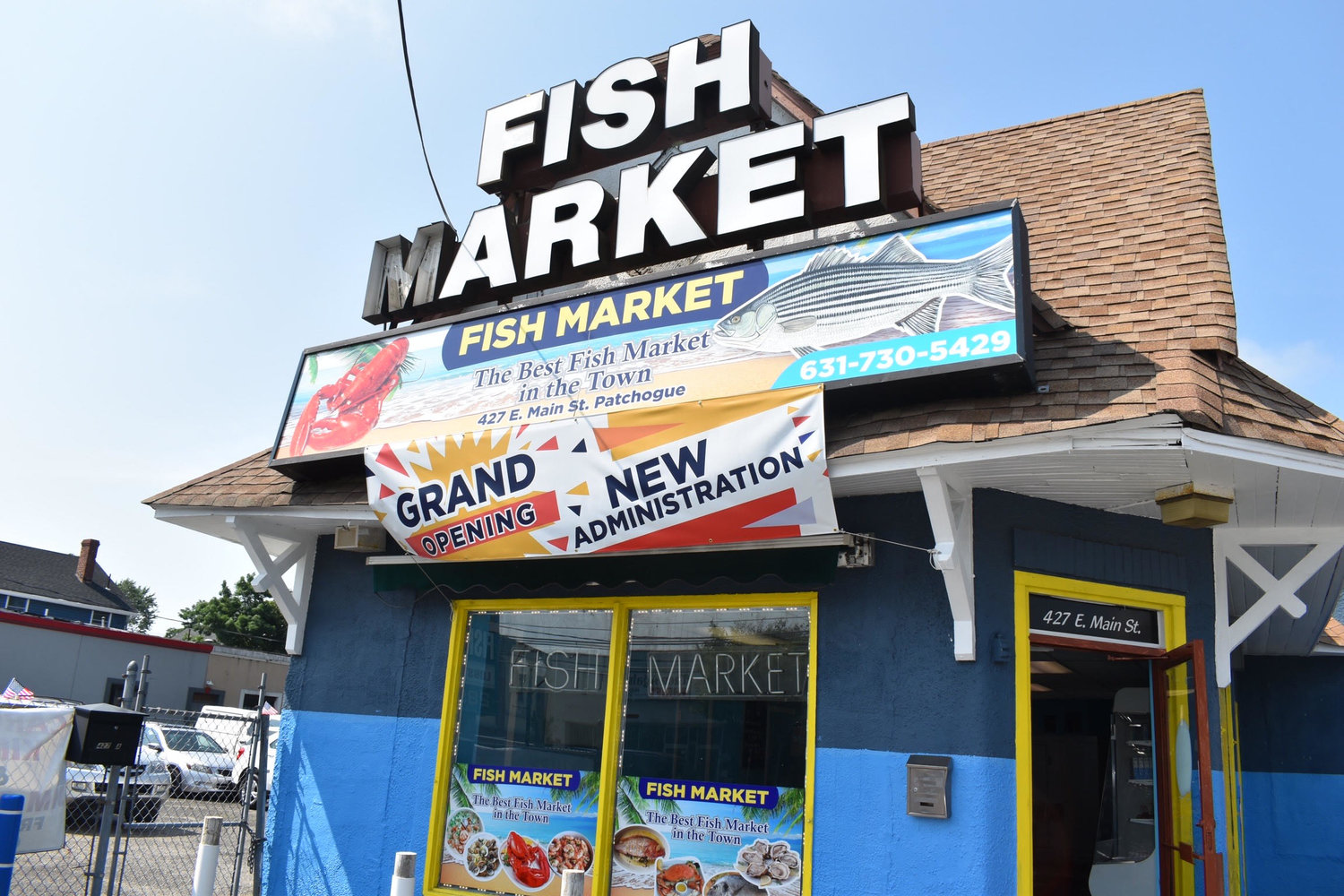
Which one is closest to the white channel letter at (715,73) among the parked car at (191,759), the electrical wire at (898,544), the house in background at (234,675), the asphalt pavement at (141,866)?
the electrical wire at (898,544)

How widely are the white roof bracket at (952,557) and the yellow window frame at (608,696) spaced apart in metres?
0.99

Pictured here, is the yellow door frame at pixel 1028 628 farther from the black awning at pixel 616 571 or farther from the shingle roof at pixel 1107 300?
the shingle roof at pixel 1107 300

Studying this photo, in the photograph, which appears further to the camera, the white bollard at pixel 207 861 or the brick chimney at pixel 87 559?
the brick chimney at pixel 87 559

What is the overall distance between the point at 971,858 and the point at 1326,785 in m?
7.33

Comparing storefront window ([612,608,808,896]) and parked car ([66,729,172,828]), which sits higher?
storefront window ([612,608,808,896])

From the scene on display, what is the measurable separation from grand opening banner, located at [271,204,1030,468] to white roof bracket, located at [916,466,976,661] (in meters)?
0.67

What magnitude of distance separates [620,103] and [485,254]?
1808 millimetres

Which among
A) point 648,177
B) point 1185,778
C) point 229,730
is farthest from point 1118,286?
point 229,730

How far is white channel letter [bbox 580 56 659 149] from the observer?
Result: 28.2 feet

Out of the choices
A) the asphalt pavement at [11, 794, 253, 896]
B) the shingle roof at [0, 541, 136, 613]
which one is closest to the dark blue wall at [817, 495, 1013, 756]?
the asphalt pavement at [11, 794, 253, 896]

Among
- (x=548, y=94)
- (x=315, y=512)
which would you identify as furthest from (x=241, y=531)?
(x=548, y=94)

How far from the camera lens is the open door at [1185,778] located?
571 cm

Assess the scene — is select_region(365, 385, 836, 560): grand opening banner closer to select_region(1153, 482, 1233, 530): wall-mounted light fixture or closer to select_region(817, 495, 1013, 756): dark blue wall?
select_region(817, 495, 1013, 756): dark blue wall

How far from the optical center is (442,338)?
7996mm
